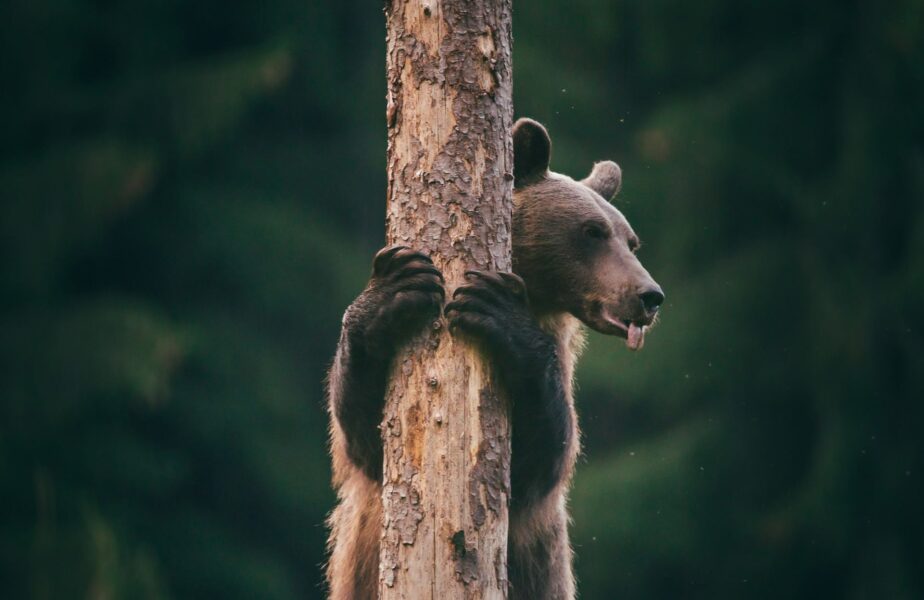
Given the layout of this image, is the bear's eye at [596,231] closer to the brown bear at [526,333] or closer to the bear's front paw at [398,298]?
the brown bear at [526,333]

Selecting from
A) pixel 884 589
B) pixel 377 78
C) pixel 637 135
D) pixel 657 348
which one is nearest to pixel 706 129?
pixel 637 135

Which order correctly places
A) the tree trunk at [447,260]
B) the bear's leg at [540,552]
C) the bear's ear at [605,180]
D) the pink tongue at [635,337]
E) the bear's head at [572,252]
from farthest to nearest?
the bear's ear at [605,180] < the bear's leg at [540,552] < the bear's head at [572,252] < the pink tongue at [635,337] < the tree trunk at [447,260]

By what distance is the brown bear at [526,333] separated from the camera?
3.65m

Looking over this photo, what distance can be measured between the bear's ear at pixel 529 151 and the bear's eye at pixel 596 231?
0.29m

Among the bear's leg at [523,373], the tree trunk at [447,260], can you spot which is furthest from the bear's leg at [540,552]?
the tree trunk at [447,260]

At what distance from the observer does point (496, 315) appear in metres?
3.64

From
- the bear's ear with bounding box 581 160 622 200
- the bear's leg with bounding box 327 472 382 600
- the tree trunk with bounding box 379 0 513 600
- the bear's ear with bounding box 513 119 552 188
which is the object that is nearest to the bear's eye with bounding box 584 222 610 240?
the bear's ear with bounding box 513 119 552 188

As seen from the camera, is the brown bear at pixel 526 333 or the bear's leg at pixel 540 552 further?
the bear's leg at pixel 540 552

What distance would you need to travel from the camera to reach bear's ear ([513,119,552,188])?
462cm

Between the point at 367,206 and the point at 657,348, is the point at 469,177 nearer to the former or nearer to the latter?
the point at 657,348

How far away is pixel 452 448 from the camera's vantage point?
3406mm

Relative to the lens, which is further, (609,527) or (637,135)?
(637,135)

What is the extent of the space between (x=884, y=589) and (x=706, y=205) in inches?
168

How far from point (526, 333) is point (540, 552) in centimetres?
127
